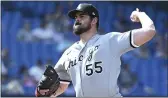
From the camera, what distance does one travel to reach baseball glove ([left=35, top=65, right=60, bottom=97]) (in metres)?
4.25

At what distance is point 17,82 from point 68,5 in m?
2.75

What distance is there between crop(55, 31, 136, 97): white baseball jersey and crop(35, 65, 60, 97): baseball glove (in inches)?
7.1

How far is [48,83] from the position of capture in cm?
424

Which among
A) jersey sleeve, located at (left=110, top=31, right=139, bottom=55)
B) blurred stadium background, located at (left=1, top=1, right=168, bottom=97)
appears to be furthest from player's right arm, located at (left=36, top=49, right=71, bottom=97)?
blurred stadium background, located at (left=1, top=1, right=168, bottom=97)

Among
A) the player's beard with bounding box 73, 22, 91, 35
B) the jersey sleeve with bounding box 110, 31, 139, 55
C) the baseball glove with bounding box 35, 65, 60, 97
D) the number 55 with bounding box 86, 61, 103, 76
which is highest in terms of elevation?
the player's beard with bounding box 73, 22, 91, 35

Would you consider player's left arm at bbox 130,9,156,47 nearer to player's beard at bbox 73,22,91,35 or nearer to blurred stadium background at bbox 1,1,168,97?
player's beard at bbox 73,22,91,35

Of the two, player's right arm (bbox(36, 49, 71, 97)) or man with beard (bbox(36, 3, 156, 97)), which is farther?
player's right arm (bbox(36, 49, 71, 97))

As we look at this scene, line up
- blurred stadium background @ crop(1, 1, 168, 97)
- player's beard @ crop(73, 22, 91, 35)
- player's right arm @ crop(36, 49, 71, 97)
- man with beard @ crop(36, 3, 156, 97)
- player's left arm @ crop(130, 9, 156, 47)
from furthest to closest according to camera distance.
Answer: blurred stadium background @ crop(1, 1, 168, 97), player's right arm @ crop(36, 49, 71, 97), player's beard @ crop(73, 22, 91, 35), man with beard @ crop(36, 3, 156, 97), player's left arm @ crop(130, 9, 156, 47)

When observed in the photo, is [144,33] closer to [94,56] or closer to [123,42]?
[123,42]

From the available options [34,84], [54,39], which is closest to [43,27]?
[54,39]

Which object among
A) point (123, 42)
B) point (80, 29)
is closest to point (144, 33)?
point (123, 42)

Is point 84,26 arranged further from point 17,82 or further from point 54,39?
point 54,39

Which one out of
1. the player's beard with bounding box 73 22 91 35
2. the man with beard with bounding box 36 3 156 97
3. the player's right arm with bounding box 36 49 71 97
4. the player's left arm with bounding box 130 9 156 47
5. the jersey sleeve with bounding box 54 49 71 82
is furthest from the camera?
the jersey sleeve with bounding box 54 49 71 82

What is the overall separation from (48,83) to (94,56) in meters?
0.49
